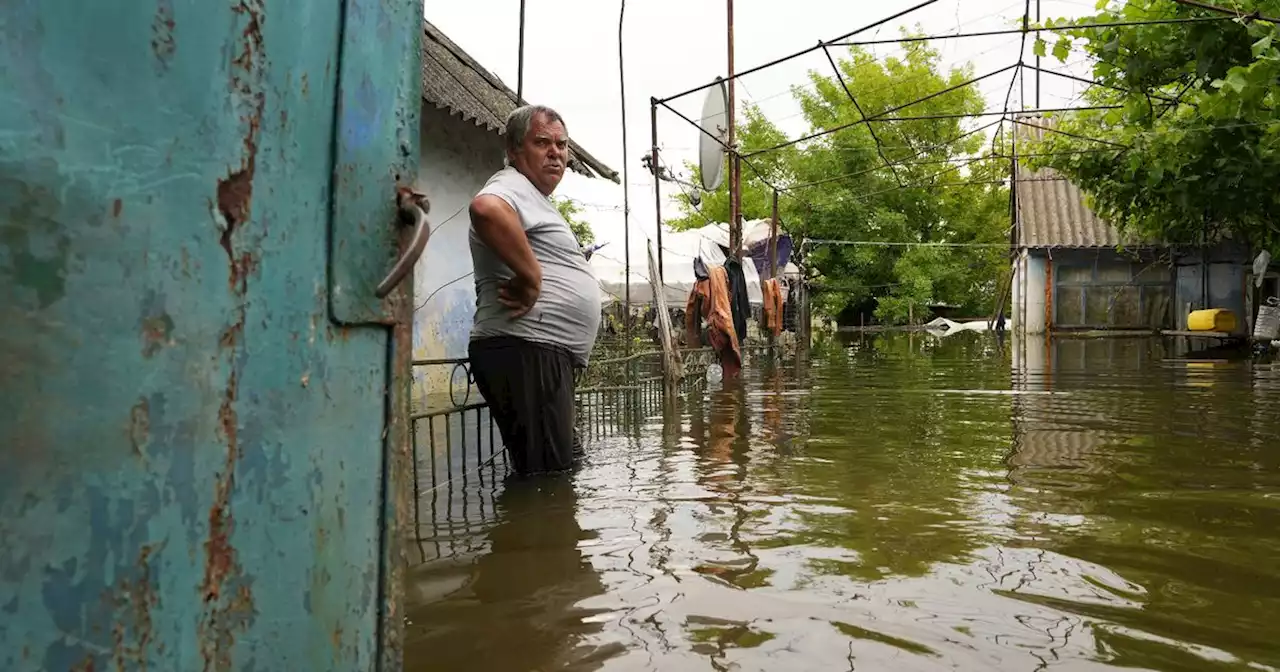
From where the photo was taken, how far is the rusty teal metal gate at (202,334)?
1.08 meters

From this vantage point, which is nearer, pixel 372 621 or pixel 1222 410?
pixel 372 621

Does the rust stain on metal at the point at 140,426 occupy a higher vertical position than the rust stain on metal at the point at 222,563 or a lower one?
higher

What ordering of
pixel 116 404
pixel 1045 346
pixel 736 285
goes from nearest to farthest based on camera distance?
pixel 116 404 → pixel 736 285 → pixel 1045 346

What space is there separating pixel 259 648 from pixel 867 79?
142 ft

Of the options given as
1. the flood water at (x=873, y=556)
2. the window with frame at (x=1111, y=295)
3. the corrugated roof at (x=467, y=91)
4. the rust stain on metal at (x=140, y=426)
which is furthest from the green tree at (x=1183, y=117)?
the window with frame at (x=1111, y=295)

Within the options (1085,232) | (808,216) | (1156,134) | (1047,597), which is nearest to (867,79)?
(808,216)

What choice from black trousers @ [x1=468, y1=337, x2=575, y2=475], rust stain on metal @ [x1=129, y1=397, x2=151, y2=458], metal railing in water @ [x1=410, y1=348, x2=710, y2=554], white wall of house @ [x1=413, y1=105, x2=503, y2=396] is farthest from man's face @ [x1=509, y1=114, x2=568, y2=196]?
white wall of house @ [x1=413, y1=105, x2=503, y2=396]

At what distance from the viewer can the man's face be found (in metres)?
4.10

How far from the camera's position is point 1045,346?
21.7 meters

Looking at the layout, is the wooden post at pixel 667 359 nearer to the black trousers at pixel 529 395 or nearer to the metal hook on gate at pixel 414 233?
the black trousers at pixel 529 395

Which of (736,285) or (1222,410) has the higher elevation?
(736,285)

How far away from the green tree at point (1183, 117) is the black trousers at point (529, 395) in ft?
19.7

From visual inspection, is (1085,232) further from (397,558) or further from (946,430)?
(397,558)

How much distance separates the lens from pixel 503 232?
11.9 ft
